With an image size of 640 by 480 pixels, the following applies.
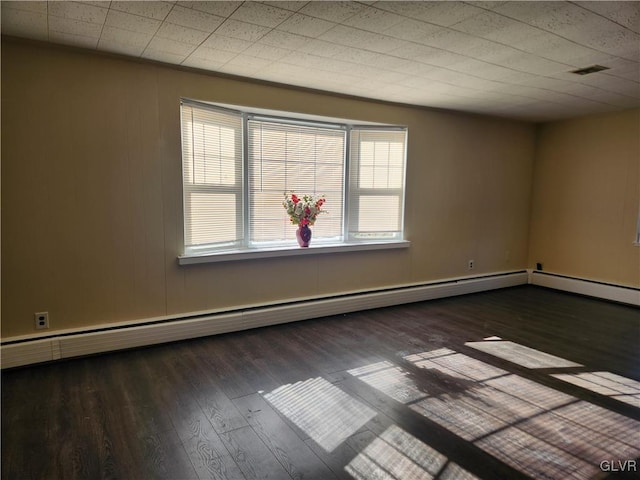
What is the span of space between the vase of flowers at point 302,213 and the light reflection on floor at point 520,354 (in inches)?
74.8

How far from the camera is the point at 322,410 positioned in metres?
2.47

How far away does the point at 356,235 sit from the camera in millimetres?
4766

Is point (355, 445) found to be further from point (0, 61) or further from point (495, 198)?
point (495, 198)

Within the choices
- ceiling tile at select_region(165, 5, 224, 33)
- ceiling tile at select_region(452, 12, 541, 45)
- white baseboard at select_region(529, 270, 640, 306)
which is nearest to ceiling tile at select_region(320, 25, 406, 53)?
ceiling tile at select_region(452, 12, 541, 45)

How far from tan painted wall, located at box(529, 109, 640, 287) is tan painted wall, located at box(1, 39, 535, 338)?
3.07 m

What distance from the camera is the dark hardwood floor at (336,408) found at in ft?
6.51

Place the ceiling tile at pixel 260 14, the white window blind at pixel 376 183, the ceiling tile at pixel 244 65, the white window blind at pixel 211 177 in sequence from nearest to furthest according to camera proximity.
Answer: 1. the ceiling tile at pixel 260 14
2. the ceiling tile at pixel 244 65
3. the white window blind at pixel 211 177
4. the white window blind at pixel 376 183

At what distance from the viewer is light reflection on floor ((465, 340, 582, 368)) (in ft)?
10.5

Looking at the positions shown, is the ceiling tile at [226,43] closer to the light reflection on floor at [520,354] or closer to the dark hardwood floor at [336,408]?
the dark hardwood floor at [336,408]

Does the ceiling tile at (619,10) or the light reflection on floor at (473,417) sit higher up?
the ceiling tile at (619,10)

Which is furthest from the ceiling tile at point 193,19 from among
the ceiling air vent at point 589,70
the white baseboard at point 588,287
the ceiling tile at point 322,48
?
the white baseboard at point 588,287

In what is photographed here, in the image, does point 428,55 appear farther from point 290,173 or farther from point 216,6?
point 290,173

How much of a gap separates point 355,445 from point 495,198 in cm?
460

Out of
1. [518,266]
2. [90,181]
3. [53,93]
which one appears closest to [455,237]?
[518,266]
